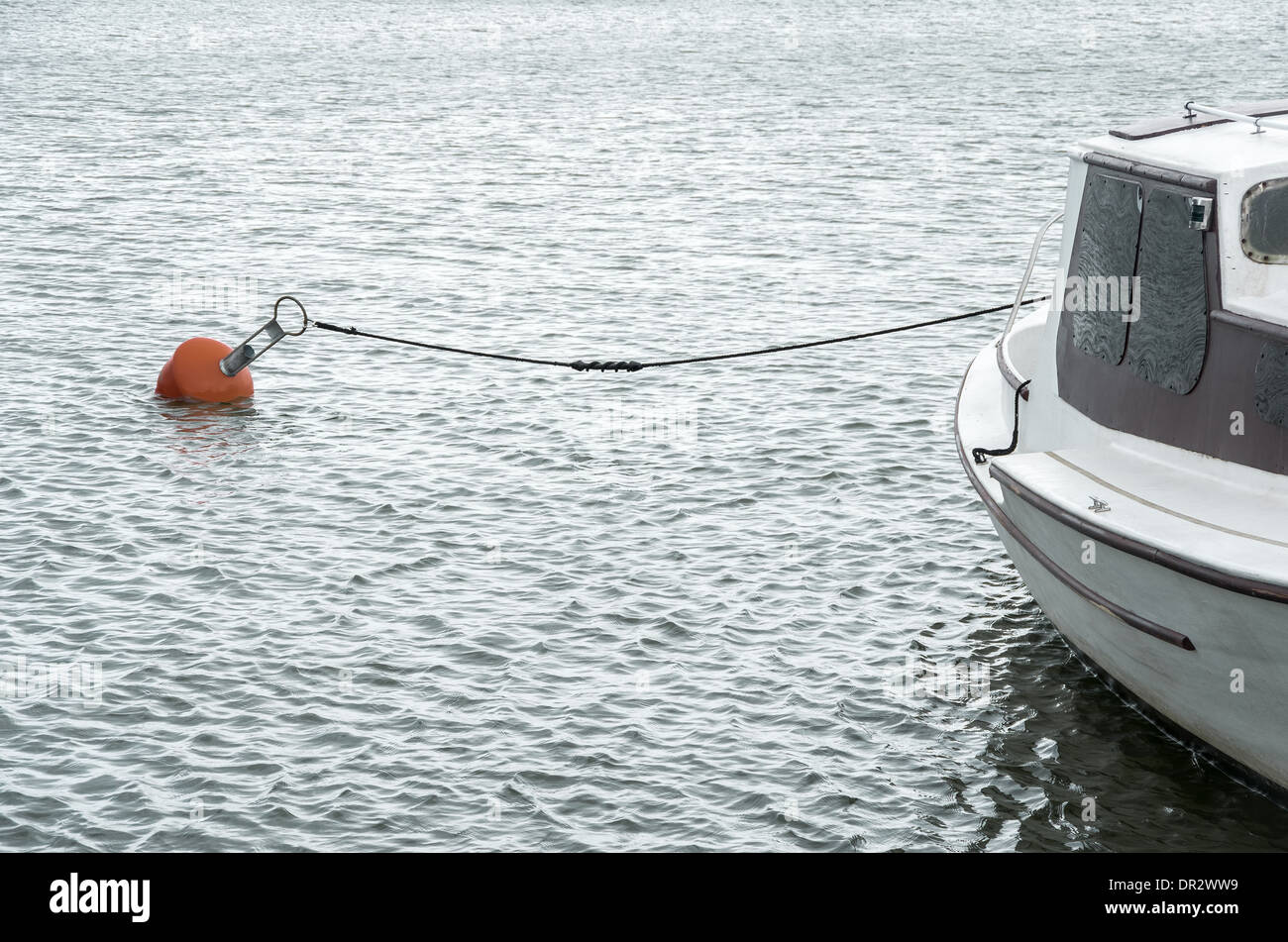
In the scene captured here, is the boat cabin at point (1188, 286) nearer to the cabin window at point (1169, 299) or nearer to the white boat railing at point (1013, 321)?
the cabin window at point (1169, 299)

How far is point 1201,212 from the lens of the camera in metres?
9.36

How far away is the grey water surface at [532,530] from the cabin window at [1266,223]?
314 cm

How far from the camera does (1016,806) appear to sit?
32.0 feet

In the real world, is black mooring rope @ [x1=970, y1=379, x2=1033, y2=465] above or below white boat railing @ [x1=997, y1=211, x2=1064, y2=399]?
below

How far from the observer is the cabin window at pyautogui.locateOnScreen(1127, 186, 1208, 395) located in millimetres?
9453

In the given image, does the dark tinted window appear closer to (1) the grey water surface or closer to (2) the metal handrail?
(2) the metal handrail

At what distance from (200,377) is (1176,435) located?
11109 mm

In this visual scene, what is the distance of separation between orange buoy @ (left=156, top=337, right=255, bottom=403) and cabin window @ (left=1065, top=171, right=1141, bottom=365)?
989cm

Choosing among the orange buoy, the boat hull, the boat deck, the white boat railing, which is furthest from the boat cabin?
the orange buoy

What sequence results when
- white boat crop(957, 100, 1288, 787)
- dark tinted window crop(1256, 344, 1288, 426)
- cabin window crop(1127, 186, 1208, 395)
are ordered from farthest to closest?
cabin window crop(1127, 186, 1208, 395), dark tinted window crop(1256, 344, 1288, 426), white boat crop(957, 100, 1288, 787)

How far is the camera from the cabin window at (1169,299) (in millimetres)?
9453

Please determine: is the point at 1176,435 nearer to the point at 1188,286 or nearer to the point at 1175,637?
the point at 1188,286

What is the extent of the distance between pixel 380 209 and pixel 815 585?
57.2 ft

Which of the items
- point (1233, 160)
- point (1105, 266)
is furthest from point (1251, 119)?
point (1105, 266)
